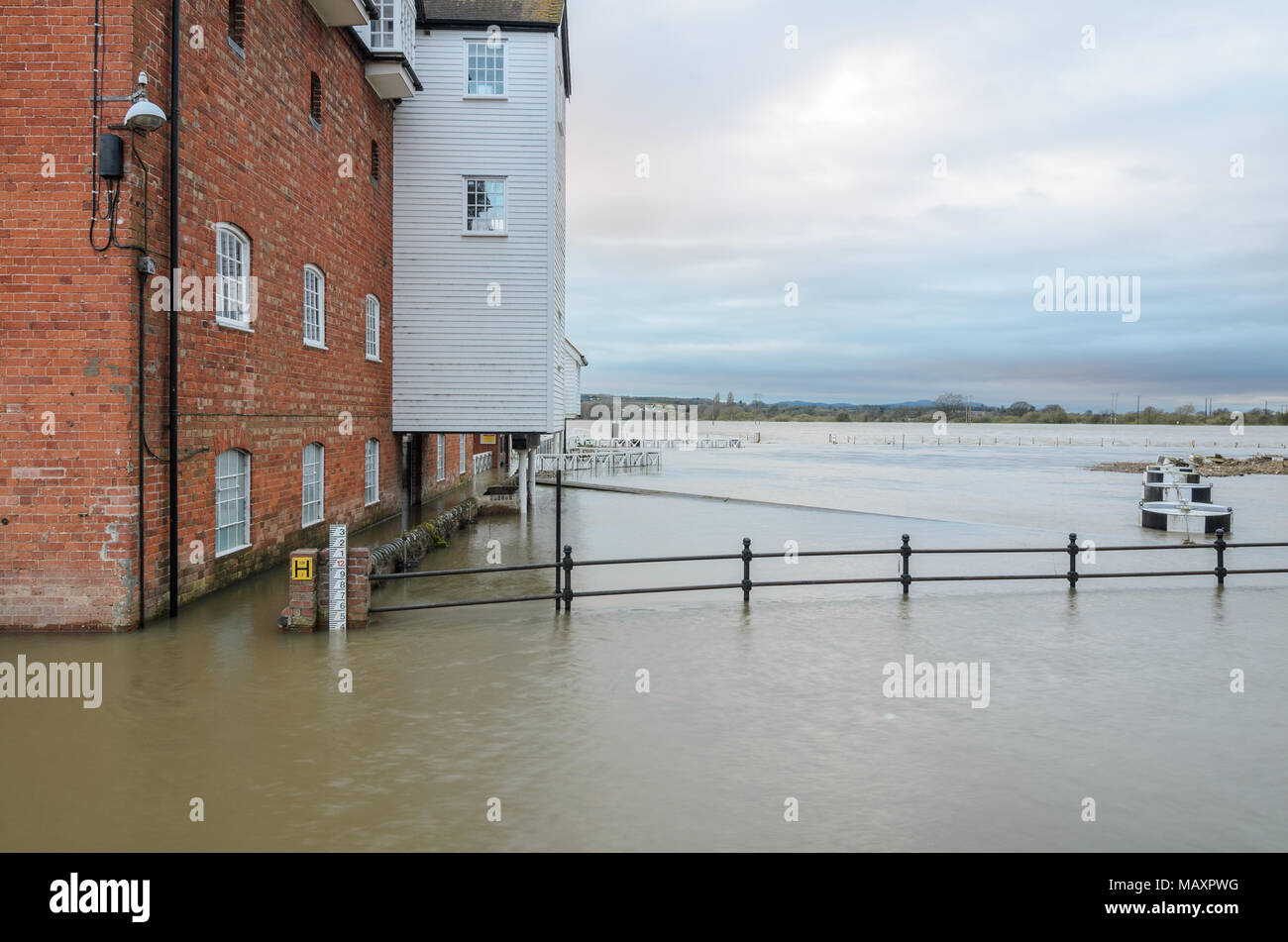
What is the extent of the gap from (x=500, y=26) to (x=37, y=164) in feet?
44.6

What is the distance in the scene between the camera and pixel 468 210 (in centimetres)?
2105

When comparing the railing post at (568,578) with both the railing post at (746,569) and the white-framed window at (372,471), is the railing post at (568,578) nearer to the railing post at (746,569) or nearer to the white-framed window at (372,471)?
the railing post at (746,569)

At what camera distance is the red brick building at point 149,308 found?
9.76 m

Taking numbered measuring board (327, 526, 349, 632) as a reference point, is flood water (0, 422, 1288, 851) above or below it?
below


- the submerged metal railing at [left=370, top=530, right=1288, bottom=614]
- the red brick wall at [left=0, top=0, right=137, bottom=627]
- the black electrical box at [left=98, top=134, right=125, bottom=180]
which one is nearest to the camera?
the black electrical box at [left=98, top=134, right=125, bottom=180]

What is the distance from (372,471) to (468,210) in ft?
21.4

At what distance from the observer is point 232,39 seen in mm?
12664

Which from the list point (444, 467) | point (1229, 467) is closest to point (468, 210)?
point (444, 467)

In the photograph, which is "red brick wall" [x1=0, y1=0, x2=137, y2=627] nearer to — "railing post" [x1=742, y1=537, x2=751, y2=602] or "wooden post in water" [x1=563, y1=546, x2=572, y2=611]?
"wooden post in water" [x1=563, y1=546, x2=572, y2=611]

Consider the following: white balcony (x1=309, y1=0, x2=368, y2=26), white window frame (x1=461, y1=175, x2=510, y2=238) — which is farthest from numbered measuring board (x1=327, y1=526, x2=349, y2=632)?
white window frame (x1=461, y1=175, x2=510, y2=238)

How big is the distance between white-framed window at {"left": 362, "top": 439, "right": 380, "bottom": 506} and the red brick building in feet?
13.8

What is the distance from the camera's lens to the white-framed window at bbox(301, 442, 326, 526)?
16.1 metres
